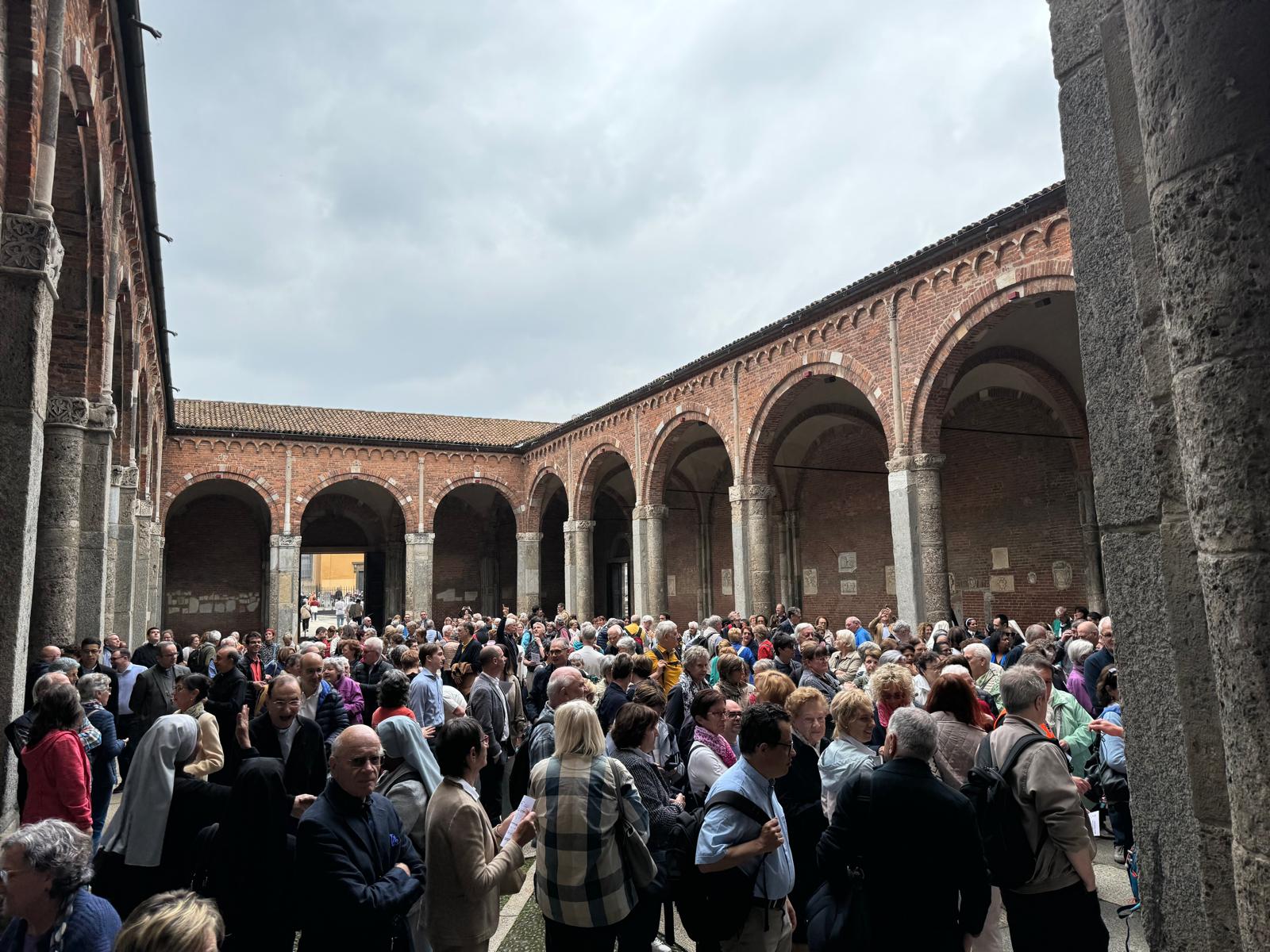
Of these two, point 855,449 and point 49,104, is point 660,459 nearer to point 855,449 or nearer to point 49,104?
point 855,449

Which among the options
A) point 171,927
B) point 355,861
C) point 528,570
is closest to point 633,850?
point 355,861

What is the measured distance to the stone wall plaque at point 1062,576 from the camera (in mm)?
13891

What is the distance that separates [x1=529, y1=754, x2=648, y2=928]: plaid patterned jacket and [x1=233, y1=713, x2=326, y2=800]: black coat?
63.5 inches

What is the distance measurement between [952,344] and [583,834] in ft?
32.4

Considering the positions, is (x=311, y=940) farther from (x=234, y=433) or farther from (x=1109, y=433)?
(x=234, y=433)

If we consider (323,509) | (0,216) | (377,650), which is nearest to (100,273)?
(0,216)

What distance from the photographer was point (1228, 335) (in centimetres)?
146

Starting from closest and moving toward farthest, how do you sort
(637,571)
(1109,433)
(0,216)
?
(1109,433) < (0,216) < (637,571)

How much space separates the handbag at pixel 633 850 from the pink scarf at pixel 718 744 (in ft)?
2.88

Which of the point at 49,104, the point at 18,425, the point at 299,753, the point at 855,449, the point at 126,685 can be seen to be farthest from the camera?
the point at 855,449

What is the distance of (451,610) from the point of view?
2602 cm

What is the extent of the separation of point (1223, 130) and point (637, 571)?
54.9 ft

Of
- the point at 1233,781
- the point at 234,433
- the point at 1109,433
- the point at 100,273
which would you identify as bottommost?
the point at 1233,781

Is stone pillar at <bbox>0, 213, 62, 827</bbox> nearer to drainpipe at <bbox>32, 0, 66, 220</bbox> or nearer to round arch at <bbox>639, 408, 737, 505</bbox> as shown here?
drainpipe at <bbox>32, 0, 66, 220</bbox>
